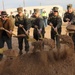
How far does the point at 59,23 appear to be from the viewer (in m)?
13.1

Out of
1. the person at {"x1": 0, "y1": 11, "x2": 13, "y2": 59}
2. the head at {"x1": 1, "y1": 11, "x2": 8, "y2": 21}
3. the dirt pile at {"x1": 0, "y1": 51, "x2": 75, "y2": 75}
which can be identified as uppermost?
the dirt pile at {"x1": 0, "y1": 51, "x2": 75, "y2": 75}

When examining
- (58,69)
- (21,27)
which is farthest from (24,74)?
(21,27)

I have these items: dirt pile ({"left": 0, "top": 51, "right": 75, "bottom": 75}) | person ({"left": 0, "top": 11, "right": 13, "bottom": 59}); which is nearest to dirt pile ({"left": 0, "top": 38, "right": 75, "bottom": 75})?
dirt pile ({"left": 0, "top": 51, "right": 75, "bottom": 75})

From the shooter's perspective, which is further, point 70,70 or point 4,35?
point 4,35

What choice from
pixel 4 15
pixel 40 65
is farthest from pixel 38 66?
pixel 4 15

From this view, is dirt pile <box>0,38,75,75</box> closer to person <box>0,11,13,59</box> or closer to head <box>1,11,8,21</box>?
person <box>0,11,13,59</box>

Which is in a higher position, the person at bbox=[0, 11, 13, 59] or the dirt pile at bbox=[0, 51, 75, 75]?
the dirt pile at bbox=[0, 51, 75, 75]

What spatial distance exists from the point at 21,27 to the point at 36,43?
10.8 m

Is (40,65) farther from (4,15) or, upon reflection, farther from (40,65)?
(4,15)

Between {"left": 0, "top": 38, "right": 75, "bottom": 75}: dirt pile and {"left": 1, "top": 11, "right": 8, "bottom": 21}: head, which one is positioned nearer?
{"left": 0, "top": 38, "right": 75, "bottom": 75}: dirt pile

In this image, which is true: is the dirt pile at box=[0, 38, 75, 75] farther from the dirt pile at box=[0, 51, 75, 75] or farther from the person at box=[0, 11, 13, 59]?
the person at box=[0, 11, 13, 59]

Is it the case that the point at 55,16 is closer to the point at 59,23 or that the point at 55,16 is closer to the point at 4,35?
the point at 59,23

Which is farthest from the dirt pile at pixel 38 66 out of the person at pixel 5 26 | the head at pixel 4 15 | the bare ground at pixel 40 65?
the head at pixel 4 15

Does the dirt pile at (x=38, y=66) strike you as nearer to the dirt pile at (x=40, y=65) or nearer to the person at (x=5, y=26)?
the dirt pile at (x=40, y=65)
